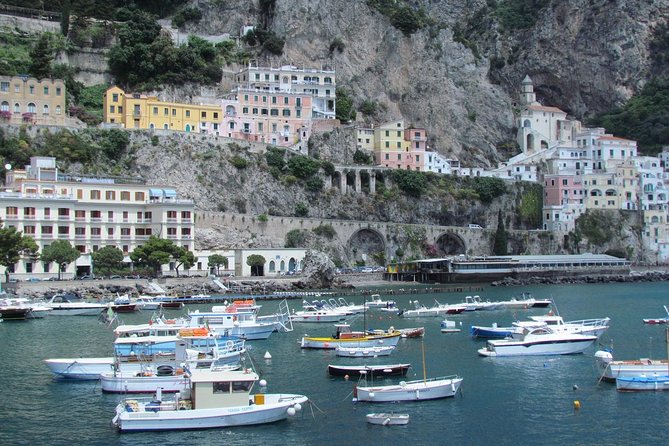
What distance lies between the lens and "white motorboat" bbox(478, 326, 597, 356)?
157 ft

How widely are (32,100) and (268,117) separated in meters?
23.7

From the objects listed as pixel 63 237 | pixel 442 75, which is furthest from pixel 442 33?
pixel 63 237

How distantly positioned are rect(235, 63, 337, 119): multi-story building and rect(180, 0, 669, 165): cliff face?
4289mm

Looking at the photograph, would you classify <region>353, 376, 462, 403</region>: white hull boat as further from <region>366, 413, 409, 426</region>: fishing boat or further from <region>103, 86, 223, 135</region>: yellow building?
<region>103, 86, 223, 135</region>: yellow building

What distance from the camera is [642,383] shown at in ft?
127

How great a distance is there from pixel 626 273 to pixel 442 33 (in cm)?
3806

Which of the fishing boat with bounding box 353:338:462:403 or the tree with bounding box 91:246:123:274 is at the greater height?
the tree with bounding box 91:246:123:274

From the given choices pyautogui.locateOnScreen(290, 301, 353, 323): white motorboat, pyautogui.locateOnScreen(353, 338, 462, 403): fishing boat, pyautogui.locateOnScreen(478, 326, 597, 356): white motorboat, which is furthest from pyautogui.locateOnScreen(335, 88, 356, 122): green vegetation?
pyautogui.locateOnScreen(353, 338, 462, 403): fishing boat

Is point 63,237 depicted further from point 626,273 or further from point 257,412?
point 626,273

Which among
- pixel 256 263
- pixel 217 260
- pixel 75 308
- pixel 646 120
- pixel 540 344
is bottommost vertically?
pixel 540 344

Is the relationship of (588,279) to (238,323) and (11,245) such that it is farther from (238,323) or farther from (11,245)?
(11,245)

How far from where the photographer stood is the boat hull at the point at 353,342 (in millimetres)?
48219

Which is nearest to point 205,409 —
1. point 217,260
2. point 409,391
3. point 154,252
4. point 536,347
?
point 409,391

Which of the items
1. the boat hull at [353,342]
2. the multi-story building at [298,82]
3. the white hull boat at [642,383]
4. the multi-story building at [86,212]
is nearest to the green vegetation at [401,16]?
the multi-story building at [298,82]
